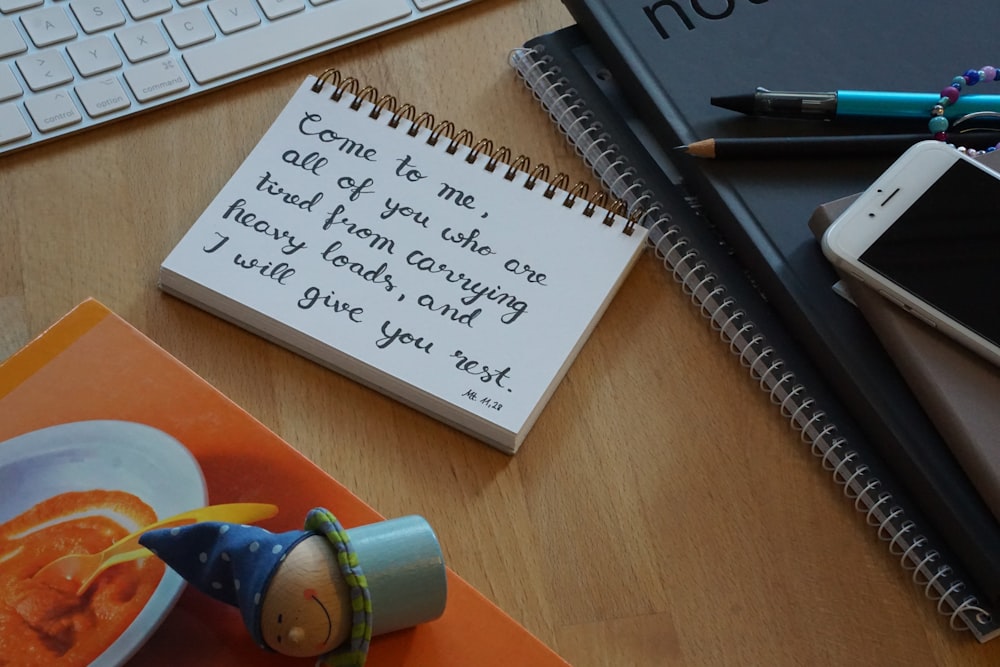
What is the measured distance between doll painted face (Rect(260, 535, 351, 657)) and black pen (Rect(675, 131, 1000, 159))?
32 centimetres

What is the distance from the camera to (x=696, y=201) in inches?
24.1

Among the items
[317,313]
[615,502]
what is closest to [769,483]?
[615,502]

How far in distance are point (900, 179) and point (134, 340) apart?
415 mm

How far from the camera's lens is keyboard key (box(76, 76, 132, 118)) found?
617 millimetres

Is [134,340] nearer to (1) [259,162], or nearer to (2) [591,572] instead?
(1) [259,162]

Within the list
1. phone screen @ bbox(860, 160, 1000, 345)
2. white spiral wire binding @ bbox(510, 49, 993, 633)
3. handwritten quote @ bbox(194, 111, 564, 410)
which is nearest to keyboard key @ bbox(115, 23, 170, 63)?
handwritten quote @ bbox(194, 111, 564, 410)

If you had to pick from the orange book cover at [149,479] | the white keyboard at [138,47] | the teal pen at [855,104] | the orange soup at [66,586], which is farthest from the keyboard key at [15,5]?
the teal pen at [855,104]

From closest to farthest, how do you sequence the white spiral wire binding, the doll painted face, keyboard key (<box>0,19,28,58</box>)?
the doll painted face → the white spiral wire binding → keyboard key (<box>0,19,28,58</box>)

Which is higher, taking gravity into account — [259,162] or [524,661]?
[259,162]

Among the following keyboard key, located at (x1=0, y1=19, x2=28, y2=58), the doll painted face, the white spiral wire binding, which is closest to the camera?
the doll painted face

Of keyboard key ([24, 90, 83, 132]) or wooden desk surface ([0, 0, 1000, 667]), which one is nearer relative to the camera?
wooden desk surface ([0, 0, 1000, 667])

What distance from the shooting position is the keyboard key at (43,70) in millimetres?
610

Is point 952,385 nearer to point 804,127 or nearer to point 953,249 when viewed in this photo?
point 953,249

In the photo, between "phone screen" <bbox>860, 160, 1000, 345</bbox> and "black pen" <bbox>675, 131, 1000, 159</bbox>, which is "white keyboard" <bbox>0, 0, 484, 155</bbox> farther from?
"phone screen" <bbox>860, 160, 1000, 345</bbox>
